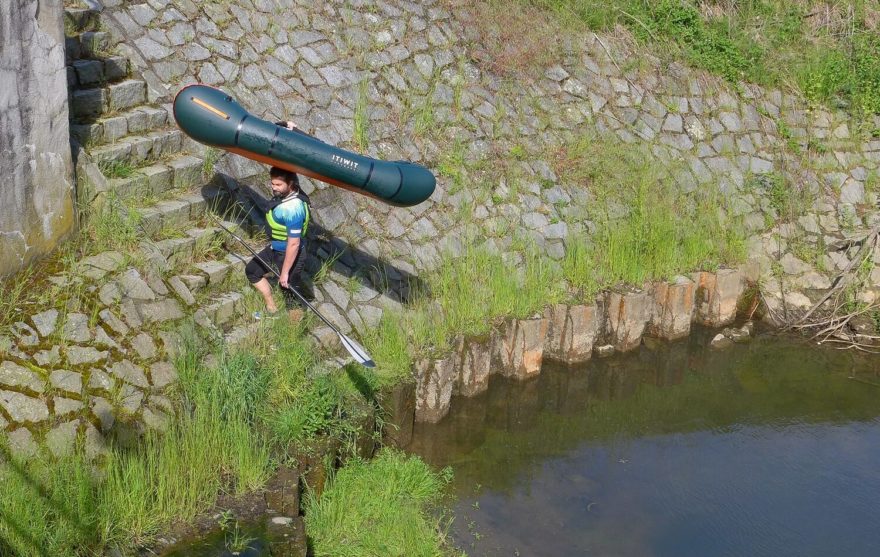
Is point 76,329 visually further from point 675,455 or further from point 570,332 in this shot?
point 675,455

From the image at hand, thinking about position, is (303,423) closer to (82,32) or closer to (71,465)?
(71,465)

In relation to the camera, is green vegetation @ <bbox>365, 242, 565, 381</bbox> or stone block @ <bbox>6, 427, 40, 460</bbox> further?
green vegetation @ <bbox>365, 242, 565, 381</bbox>

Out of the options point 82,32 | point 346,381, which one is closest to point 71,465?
point 346,381

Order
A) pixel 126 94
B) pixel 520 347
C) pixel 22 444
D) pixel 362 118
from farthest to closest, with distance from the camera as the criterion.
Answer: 1. pixel 362 118
2. pixel 520 347
3. pixel 126 94
4. pixel 22 444

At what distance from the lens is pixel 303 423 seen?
6.57 m

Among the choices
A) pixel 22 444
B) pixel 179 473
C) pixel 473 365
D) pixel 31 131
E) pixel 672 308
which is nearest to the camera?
pixel 22 444

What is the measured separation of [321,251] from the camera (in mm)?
8125

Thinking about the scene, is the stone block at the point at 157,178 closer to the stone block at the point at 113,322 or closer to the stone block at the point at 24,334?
the stone block at the point at 113,322

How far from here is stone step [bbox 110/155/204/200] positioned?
714 centimetres

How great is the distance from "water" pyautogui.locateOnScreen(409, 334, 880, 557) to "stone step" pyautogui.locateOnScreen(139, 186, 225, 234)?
8.04ft

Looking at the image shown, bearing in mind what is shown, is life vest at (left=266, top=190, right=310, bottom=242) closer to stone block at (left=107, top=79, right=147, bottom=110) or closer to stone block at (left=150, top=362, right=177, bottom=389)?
stone block at (left=150, top=362, right=177, bottom=389)

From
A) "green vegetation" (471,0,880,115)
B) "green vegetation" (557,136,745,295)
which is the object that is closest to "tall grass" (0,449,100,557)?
"green vegetation" (557,136,745,295)

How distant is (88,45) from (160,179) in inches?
52.8

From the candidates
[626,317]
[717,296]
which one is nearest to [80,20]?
[626,317]
